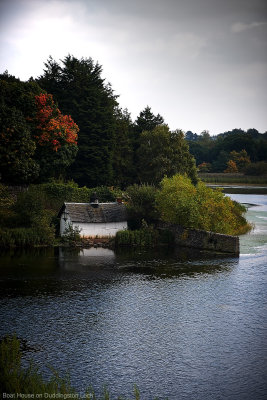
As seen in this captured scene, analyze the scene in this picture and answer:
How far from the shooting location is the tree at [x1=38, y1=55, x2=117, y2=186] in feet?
270

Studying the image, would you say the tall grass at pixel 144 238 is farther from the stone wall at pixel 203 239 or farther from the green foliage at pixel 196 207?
the green foliage at pixel 196 207

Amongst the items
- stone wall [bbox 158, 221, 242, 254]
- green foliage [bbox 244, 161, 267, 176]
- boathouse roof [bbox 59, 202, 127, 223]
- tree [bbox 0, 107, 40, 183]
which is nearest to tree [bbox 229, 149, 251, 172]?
green foliage [bbox 244, 161, 267, 176]

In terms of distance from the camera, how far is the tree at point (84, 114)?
82.3 m

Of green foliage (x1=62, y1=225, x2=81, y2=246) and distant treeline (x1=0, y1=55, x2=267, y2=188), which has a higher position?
distant treeline (x1=0, y1=55, x2=267, y2=188)

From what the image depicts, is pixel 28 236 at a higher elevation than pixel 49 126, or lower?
lower

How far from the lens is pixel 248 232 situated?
67.4 meters

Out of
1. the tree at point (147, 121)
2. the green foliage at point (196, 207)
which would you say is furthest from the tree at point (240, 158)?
the green foliage at point (196, 207)

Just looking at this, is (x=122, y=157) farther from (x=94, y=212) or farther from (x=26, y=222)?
(x=26, y=222)

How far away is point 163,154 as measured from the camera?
85.1 meters

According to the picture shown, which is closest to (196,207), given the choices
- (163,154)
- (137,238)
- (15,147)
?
(137,238)

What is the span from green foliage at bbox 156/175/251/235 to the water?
6.52 metres

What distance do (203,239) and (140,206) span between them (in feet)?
32.1

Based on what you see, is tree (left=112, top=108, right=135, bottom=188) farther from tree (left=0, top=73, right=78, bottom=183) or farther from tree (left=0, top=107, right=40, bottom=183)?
tree (left=0, top=107, right=40, bottom=183)

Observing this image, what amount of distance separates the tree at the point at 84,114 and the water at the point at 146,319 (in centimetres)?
3362
